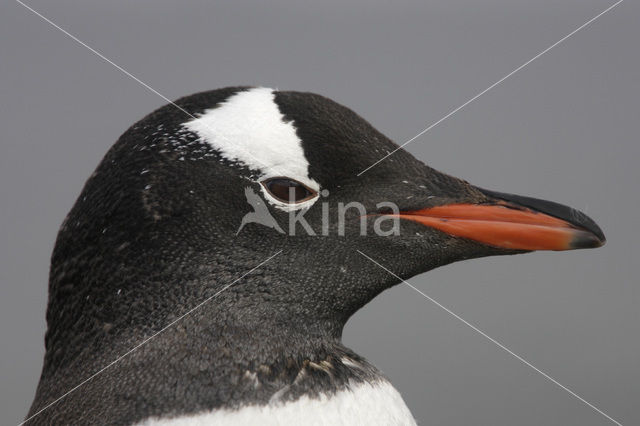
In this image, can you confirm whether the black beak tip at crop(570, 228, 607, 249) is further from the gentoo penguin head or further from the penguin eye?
the penguin eye

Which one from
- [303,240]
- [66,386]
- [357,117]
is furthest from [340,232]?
[66,386]

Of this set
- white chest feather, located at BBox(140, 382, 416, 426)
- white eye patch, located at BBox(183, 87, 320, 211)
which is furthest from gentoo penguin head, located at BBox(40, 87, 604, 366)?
white chest feather, located at BBox(140, 382, 416, 426)

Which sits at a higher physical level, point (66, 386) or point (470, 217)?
point (470, 217)

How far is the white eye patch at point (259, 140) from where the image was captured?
134 cm

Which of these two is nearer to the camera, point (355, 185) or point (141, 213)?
point (141, 213)

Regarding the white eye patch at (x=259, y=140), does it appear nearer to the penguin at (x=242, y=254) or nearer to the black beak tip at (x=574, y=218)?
the penguin at (x=242, y=254)

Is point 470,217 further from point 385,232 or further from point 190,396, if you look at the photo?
point 190,396

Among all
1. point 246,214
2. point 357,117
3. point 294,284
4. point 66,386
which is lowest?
point 66,386

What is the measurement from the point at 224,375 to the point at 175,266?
0.17m

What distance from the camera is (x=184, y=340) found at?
4.26 feet

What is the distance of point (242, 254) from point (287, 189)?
12cm

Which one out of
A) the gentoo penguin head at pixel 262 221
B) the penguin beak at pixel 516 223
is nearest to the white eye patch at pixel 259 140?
the gentoo penguin head at pixel 262 221

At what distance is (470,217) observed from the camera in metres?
1.45

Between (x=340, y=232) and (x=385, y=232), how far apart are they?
8 cm
